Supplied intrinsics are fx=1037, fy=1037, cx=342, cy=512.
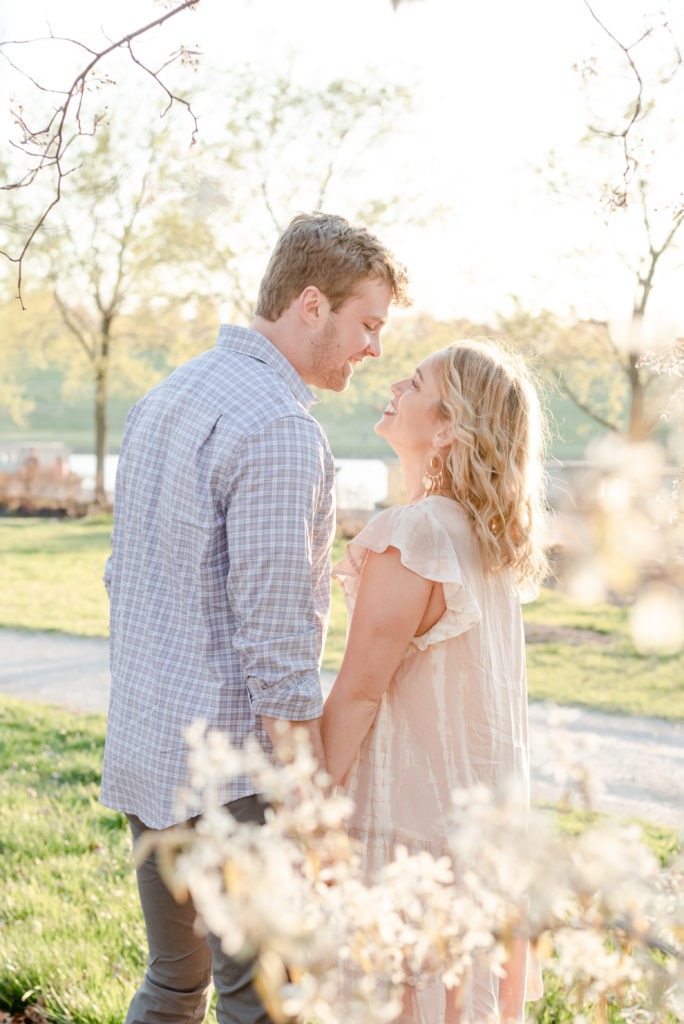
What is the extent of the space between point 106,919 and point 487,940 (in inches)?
120

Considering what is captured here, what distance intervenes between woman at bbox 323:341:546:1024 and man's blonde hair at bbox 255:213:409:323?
249mm

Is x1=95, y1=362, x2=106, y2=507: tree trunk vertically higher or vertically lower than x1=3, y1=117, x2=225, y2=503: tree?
lower

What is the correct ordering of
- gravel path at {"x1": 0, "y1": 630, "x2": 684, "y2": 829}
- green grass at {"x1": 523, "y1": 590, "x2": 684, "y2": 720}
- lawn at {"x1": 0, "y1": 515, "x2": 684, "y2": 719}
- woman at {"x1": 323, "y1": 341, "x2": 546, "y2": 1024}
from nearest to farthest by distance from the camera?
woman at {"x1": 323, "y1": 341, "x2": 546, "y2": 1024} < gravel path at {"x1": 0, "y1": 630, "x2": 684, "y2": 829} < green grass at {"x1": 523, "y1": 590, "x2": 684, "y2": 720} < lawn at {"x1": 0, "y1": 515, "x2": 684, "y2": 719}

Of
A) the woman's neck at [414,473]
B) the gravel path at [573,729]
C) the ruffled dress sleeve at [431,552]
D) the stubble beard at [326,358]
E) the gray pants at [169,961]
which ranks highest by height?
the stubble beard at [326,358]

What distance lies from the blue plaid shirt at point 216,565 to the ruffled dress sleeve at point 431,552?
0.45 feet

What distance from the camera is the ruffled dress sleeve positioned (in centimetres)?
216

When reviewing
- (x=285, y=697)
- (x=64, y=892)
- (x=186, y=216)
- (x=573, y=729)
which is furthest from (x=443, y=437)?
(x=186, y=216)

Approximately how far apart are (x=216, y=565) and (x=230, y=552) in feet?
0.31

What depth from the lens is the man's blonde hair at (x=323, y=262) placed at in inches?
91.0

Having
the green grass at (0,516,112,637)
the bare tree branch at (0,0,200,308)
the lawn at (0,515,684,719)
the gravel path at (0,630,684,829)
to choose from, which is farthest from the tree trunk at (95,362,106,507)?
the bare tree branch at (0,0,200,308)

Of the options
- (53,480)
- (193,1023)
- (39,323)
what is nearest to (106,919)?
(193,1023)

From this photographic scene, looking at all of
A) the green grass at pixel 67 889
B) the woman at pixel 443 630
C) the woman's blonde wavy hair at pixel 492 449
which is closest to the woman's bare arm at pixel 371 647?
the woman at pixel 443 630

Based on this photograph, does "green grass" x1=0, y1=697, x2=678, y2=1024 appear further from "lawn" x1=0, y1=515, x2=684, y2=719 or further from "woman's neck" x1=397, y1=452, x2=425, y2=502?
"lawn" x1=0, y1=515, x2=684, y2=719

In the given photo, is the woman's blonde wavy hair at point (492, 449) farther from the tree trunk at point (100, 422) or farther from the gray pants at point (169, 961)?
the tree trunk at point (100, 422)
